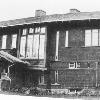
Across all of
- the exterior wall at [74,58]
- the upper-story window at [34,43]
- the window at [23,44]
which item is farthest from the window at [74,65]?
the window at [23,44]

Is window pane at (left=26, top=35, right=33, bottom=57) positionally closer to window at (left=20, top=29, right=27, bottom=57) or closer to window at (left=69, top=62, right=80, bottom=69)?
window at (left=20, top=29, right=27, bottom=57)

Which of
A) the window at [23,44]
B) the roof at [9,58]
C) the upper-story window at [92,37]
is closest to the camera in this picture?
the upper-story window at [92,37]

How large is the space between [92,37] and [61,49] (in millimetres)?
3440

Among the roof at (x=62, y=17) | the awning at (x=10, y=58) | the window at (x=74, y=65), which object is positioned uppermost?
the roof at (x=62, y=17)

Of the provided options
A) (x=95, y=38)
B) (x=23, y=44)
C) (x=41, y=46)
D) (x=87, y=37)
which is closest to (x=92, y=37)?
(x=95, y=38)

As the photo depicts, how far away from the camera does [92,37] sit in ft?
95.7

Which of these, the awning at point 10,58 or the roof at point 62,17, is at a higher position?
the roof at point 62,17

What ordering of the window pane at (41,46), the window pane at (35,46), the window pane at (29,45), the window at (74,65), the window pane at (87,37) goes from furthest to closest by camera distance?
1. the window pane at (29,45)
2. the window pane at (35,46)
3. the window pane at (41,46)
4. the window at (74,65)
5. the window pane at (87,37)

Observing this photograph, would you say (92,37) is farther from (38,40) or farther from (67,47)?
(38,40)

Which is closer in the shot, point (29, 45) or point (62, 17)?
point (62, 17)

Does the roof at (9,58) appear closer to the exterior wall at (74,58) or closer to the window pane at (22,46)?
the window pane at (22,46)

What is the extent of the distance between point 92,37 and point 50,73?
18.0 feet

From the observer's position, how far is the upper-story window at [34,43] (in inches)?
1232

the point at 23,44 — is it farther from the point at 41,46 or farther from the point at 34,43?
the point at 41,46
